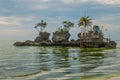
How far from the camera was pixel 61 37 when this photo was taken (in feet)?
601

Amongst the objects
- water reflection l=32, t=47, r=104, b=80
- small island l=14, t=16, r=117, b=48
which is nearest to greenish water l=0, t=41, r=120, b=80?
water reflection l=32, t=47, r=104, b=80

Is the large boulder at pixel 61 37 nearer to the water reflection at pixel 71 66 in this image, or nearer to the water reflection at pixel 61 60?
the water reflection at pixel 61 60

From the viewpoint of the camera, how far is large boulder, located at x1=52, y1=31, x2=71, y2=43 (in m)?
183

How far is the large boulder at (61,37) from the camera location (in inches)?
7186

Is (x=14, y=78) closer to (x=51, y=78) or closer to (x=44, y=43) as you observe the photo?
(x=51, y=78)

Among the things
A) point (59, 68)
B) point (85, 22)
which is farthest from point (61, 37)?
point (59, 68)

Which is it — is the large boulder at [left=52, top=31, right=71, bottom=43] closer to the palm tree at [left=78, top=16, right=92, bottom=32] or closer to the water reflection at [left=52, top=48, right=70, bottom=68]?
the palm tree at [left=78, top=16, right=92, bottom=32]

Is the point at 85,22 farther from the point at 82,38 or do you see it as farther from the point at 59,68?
the point at 59,68

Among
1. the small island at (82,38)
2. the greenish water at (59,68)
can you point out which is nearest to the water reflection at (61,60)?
the greenish water at (59,68)

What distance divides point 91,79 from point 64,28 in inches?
6250

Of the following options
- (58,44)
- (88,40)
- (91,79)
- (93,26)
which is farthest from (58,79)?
(58,44)

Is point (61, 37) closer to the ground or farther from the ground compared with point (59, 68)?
farther from the ground

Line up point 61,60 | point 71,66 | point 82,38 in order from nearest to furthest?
1. point 71,66
2. point 61,60
3. point 82,38

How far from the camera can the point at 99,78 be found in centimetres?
4100
